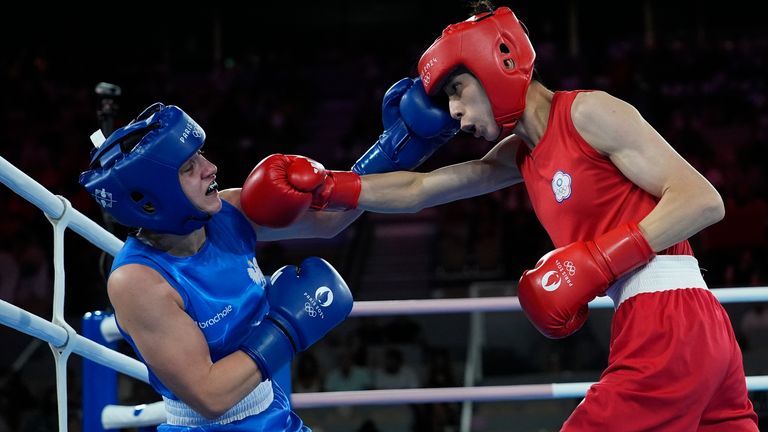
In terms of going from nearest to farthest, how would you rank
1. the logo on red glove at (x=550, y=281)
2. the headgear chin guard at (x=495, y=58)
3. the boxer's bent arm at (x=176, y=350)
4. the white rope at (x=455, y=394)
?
the boxer's bent arm at (x=176, y=350) < the logo on red glove at (x=550, y=281) < the headgear chin guard at (x=495, y=58) < the white rope at (x=455, y=394)

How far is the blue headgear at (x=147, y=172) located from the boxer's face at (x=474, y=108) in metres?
0.69

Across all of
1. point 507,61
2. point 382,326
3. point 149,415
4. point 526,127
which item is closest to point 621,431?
point 526,127

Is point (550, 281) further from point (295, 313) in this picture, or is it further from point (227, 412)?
point (227, 412)

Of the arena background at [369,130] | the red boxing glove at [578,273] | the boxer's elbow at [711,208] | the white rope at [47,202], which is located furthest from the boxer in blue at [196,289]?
the arena background at [369,130]

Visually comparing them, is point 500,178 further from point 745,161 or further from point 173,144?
point 745,161

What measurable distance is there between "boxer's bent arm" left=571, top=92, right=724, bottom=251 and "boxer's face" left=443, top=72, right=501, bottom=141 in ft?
0.74

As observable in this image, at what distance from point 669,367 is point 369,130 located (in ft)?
25.3

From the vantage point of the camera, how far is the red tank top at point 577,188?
2.12 meters

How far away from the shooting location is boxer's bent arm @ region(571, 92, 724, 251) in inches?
78.0

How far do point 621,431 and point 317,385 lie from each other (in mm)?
3688

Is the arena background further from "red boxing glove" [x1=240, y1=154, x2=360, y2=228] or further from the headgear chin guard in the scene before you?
"red boxing glove" [x1=240, y1=154, x2=360, y2=228]

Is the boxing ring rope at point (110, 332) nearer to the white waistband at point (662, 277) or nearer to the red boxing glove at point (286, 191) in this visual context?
the red boxing glove at point (286, 191)

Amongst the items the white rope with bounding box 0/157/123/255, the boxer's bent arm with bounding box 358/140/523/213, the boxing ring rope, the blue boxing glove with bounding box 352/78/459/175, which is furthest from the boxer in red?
the white rope with bounding box 0/157/123/255

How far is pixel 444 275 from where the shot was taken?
7559mm
